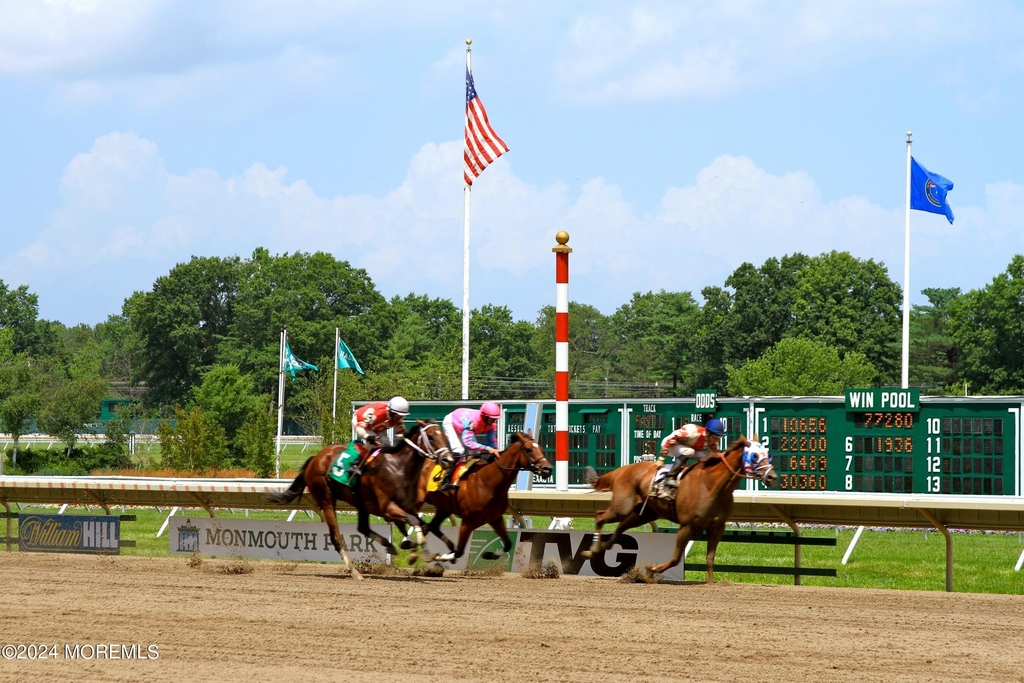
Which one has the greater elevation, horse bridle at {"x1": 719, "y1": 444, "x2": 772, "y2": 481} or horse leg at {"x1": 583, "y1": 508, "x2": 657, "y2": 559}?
horse bridle at {"x1": 719, "y1": 444, "x2": 772, "y2": 481}

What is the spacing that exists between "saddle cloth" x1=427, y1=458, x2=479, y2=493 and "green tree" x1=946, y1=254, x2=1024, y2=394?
126 ft

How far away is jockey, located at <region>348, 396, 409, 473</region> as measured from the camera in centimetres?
1110

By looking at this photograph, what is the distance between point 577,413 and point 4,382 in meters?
32.5

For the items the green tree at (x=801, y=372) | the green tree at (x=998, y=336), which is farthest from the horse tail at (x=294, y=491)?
→ the green tree at (x=998, y=336)

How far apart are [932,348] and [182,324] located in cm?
4073

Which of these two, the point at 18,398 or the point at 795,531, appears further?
the point at 18,398

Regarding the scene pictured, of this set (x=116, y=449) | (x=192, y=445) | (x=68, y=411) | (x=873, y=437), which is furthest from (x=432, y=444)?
(x=68, y=411)

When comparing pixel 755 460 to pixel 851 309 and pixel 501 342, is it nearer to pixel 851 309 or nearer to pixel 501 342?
pixel 851 309

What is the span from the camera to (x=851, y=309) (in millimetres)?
54969

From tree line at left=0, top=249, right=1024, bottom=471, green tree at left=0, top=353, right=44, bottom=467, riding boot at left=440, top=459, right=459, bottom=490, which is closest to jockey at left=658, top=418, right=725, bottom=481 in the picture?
riding boot at left=440, top=459, right=459, bottom=490

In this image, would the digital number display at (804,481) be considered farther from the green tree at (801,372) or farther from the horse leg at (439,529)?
the green tree at (801,372)

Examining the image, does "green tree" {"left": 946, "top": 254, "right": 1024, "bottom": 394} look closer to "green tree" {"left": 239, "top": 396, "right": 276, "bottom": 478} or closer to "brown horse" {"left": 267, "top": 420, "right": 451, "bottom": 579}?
"green tree" {"left": 239, "top": 396, "right": 276, "bottom": 478}

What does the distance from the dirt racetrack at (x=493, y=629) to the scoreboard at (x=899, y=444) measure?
181 inches

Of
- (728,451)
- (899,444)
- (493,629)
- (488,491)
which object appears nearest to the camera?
(493,629)
